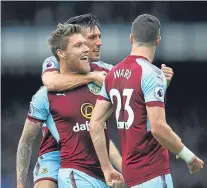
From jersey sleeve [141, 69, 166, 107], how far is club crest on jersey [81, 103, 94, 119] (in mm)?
830

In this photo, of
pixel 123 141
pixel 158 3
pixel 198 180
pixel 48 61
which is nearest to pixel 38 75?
pixel 158 3

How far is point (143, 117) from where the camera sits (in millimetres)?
5527

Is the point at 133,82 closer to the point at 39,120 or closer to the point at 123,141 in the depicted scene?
the point at 123,141

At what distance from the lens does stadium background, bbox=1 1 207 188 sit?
41.0 ft

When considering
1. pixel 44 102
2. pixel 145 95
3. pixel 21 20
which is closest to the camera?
pixel 145 95

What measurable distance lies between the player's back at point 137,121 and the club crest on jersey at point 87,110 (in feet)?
1.88

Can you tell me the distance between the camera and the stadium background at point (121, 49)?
41.0ft

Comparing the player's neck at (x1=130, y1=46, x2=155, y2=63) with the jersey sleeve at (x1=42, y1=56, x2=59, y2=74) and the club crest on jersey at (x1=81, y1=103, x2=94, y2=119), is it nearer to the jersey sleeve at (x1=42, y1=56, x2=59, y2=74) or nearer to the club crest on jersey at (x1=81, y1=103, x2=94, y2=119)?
the club crest on jersey at (x1=81, y1=103, x2=94, y2=119)

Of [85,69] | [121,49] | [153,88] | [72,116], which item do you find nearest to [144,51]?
[153,88]

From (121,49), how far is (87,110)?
618cm

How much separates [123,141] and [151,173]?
30cm

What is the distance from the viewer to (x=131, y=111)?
5.56 metres

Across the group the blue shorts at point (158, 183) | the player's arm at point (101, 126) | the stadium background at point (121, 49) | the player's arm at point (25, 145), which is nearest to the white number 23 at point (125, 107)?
the player's arm at point (101, 126)

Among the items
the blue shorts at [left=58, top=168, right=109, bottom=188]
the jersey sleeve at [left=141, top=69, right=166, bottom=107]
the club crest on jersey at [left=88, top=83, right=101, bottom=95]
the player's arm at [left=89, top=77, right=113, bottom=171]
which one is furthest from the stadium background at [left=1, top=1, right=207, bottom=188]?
the jersey sleeve at [left=141, top=69, right=166, bottom=107]
